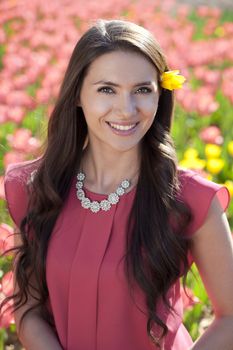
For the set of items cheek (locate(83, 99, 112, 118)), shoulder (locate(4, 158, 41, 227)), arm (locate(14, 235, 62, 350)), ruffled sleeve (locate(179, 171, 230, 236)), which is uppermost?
cheek (locate(83, 99, 112, 118))

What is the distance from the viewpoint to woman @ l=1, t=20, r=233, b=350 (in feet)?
7.90

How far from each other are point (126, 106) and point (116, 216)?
345 millimetres

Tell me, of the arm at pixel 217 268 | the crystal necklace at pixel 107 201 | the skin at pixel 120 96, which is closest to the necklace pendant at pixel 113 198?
the crystal necklace at pixel 107 201

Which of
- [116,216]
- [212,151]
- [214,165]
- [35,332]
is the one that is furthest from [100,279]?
[212,151]

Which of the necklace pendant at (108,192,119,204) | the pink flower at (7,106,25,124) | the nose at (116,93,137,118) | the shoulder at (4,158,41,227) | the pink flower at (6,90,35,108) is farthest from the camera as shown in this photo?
the pink flower at (6,90,35,108)

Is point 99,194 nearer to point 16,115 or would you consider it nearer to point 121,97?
point 121,97

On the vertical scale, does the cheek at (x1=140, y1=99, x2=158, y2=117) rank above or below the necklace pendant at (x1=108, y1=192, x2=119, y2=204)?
above

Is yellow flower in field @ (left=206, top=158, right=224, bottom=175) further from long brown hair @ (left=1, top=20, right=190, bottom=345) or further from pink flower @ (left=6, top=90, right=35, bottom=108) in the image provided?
long brown hair @ (left=1, top=20, right=190, bottom=345)

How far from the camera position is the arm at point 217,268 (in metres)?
2.42

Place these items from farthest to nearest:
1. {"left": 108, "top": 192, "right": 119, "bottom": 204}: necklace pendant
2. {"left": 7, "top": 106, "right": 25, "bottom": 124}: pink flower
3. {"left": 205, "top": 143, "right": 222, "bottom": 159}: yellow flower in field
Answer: {"left": 7, "top": 106, "right": 25, "bottom": 124}: pink flower → {"left": 205, "top": 143, "right": 222, "bottom": 159}: yellow flower in field → {"left": 108, "top": 192, "right": 119, "bottom": 204}: necklace pendant

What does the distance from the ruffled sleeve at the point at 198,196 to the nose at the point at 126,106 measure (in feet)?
0.87

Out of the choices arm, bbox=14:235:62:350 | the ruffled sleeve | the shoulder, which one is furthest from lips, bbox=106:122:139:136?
arm, bbox=14:235:62:350

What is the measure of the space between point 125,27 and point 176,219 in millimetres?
559

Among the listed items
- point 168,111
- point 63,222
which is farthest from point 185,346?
point 168,111
